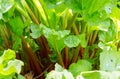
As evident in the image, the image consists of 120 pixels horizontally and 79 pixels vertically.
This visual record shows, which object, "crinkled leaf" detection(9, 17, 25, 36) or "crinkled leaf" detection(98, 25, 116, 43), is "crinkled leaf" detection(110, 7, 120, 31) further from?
"crinkled leaf" detection(9, 17, 25, 36)

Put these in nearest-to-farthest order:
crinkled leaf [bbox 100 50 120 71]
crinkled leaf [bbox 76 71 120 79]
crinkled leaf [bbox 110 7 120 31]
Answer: crinkled leaf [bbox 76 71 120 79]
crinkled leaf [bbox 100 50 120 71]
crinkled leaf [bbox 110 7 120 31]

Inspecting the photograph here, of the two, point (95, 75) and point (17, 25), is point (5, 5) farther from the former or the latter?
point (95, 75)

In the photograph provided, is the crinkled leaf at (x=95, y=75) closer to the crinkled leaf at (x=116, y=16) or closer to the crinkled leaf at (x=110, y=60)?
the crinkled leaf at (x=110, y=60)

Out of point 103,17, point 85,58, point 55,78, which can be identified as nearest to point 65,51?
point 85,58

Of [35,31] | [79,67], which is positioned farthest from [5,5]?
[79,67]

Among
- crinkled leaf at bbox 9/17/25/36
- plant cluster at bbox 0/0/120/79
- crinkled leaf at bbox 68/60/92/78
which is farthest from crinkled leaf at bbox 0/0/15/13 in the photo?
crinkled leaf at bbox 68/60/92/78
